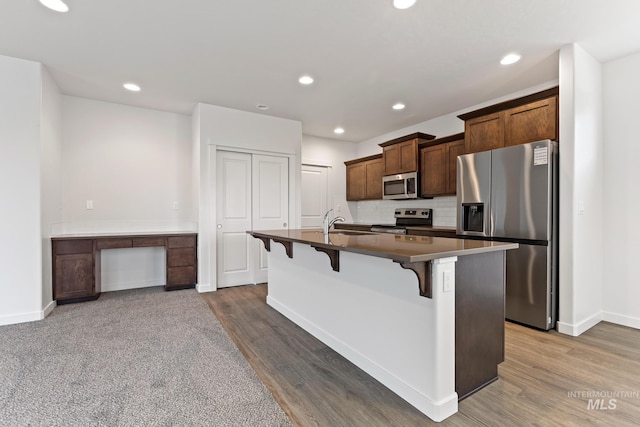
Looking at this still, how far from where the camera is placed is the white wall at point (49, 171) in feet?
11.0

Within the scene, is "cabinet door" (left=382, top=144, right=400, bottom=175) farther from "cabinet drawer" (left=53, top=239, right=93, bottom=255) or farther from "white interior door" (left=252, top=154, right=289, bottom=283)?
"cabinet drawer" (left=53, top=239, right=93, bottom=255)

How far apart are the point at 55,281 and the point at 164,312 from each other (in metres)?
1.44

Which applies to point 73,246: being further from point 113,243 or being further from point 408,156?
point 408,156

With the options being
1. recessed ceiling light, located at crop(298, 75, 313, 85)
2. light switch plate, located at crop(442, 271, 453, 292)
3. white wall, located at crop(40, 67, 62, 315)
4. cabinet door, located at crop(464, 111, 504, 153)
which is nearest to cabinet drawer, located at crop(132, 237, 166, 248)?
white wall, located at crop(40, 67, 62, 315)

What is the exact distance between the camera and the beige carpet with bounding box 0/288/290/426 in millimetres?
1715

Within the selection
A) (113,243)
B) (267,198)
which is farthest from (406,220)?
(113,243)

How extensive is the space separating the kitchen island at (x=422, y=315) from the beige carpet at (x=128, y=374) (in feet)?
2.39

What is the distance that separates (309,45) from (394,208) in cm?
364

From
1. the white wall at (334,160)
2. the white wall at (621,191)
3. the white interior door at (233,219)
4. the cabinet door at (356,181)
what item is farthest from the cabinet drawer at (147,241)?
the white wall at (621,191)

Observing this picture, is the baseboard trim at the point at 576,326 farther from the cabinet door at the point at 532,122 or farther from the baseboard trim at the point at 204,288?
the baseboard trim at the point at 204,288

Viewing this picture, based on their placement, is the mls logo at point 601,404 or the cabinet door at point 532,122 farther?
the cabinet door at point 532,122

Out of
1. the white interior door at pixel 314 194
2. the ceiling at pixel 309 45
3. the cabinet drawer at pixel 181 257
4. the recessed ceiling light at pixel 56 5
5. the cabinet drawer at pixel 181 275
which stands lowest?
the cabinet drawer at pixel 181 275

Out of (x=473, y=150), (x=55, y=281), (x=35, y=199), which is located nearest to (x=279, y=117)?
(x=473, y=150)

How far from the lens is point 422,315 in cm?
176
